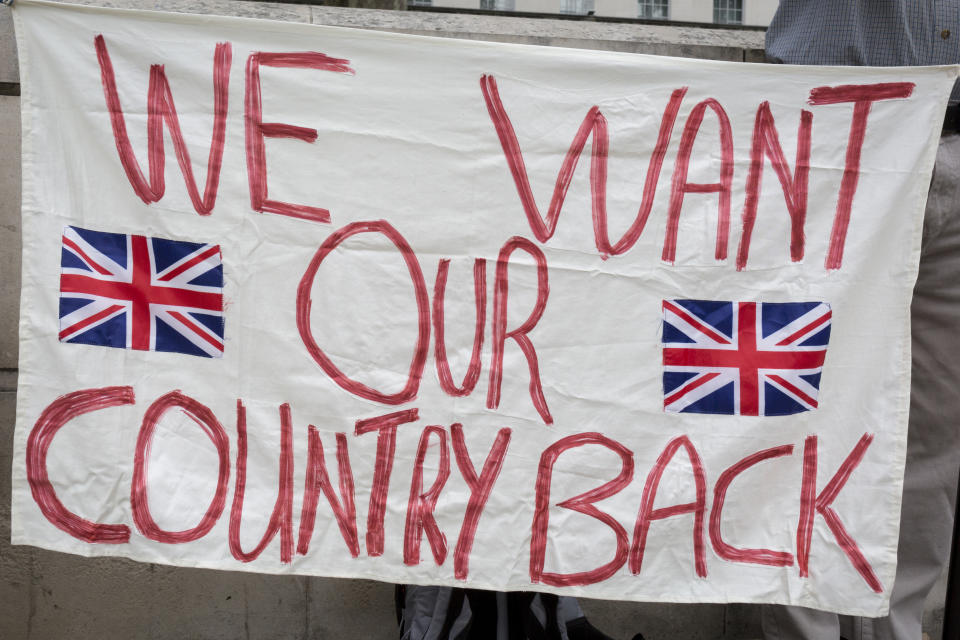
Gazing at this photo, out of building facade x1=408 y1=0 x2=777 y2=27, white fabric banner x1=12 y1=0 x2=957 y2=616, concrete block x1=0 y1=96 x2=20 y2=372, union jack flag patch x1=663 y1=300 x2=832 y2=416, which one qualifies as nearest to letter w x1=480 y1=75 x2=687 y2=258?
white fabric banner x1=12 y1=0 x2=957 y2=616

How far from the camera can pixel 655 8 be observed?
38.4 ft

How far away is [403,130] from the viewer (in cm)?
246

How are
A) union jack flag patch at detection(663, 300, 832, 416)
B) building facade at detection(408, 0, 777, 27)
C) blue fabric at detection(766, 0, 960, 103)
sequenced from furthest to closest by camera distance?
building facade at detection(408, 0, 777, 27)
blue fabric at detection(766, 0, 960, 103)
union jack flag patch at detection(663, 300, 832, 416)

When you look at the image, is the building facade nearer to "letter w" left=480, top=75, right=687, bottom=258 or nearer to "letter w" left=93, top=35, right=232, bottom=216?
"letter w" left=480, top=75, right=687, bottom=258

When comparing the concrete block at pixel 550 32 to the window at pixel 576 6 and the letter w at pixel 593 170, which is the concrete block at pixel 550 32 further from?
the window at pixel 576 6

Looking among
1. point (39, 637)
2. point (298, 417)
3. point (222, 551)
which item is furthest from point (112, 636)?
point (298, 417)

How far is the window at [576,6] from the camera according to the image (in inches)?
456

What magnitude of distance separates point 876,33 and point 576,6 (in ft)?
30.6

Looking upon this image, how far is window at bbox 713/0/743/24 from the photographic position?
459 inches

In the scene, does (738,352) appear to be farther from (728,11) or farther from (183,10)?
(728,11)

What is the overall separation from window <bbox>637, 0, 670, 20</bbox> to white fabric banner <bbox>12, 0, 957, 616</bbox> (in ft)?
32.0

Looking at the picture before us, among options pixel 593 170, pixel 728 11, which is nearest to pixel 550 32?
pixel 593 170

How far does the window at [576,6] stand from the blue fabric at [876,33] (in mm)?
9067

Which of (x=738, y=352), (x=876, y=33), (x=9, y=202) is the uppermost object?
(x=876, y=33)
